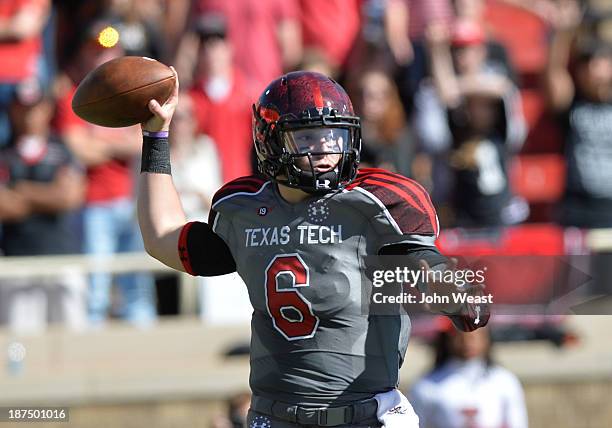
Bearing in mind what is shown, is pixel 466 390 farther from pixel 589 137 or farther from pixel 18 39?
pixel 18 39

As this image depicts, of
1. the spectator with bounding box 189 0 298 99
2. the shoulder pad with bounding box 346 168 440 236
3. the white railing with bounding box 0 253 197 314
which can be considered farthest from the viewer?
the spectator with bounding box 189 0 298 99

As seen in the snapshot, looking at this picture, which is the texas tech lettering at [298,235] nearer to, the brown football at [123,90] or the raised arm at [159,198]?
the raised arm at [159,198]

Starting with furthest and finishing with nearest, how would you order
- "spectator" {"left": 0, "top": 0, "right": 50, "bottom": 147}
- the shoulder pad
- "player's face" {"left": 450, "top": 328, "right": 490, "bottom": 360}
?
"spectator" {"left": 0, "top": 0, "right": 50, "bottom": 147} < "player's face" {"left": 450, "top": 328, "right": 490, "bottom": 360} < the shoulder pad

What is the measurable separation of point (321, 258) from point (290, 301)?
0.54 ft

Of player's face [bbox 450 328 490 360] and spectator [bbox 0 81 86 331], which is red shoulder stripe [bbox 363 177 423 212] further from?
spectator [bbox 0 81 86 331]

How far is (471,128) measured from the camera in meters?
9.01

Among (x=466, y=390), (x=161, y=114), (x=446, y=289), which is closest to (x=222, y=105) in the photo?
(x=466, y=390)

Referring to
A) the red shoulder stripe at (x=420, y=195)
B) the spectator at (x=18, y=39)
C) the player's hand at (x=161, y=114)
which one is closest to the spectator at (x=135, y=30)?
the spectator at (x=18, y=39)

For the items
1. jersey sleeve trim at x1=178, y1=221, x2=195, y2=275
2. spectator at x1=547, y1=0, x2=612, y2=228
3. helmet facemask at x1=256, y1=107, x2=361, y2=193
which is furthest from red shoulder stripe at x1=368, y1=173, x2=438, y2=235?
spectator at x1=547, y1=0, x2=612, y2=228

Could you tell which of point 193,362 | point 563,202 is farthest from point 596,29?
point 193,362

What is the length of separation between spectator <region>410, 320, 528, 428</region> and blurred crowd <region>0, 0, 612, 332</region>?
5.84 ft

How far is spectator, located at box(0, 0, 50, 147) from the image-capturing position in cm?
924

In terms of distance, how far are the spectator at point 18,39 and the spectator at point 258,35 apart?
1198 mm

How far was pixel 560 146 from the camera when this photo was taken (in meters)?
9.55
